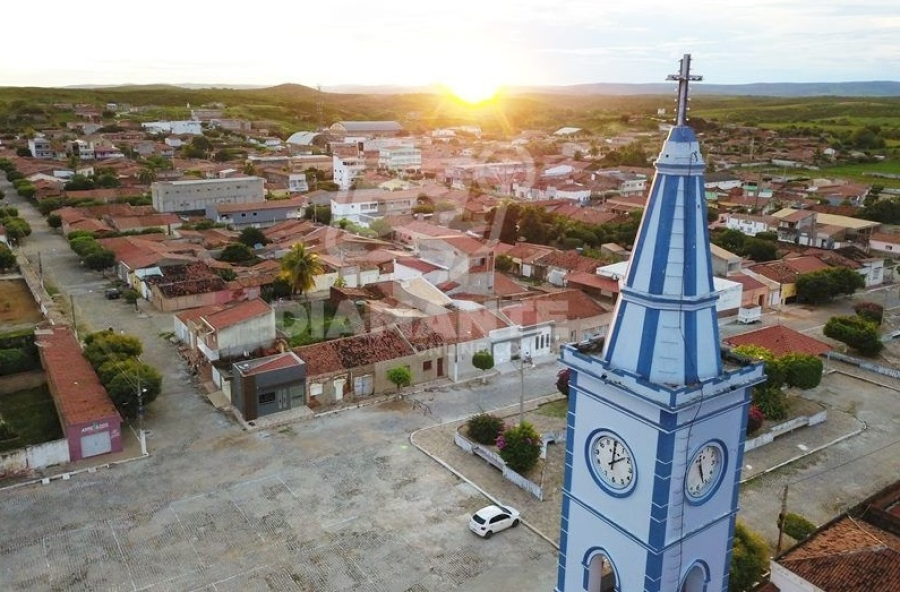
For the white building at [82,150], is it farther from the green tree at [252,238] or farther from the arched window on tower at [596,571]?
the arched window on tower at [596,571]

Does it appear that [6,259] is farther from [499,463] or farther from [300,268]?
[499,463]

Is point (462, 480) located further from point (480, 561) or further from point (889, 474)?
point (889, 474)

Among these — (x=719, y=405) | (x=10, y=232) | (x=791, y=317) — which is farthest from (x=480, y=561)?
(x=10, y=232)

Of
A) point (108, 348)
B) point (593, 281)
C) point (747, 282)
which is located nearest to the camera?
point (108, 348)

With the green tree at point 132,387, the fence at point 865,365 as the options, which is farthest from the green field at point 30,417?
the fence at point 865,365

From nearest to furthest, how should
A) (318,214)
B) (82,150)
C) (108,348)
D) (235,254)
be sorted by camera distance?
1. (108,348)
2. (235,254)
3. (318,214)
4. (82,150)

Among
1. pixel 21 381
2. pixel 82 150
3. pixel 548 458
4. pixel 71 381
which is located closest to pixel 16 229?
pixel 21 381

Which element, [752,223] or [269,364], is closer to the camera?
[269,364]

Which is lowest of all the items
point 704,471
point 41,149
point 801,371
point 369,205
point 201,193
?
point 801,371
